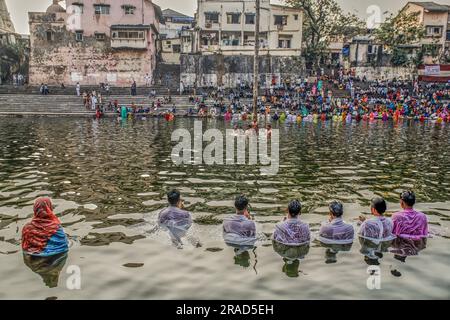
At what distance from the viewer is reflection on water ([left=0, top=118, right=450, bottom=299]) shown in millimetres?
7645

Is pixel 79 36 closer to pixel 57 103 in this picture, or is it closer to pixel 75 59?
pixel 75 59

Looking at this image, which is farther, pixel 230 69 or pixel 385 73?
pixel 385 73

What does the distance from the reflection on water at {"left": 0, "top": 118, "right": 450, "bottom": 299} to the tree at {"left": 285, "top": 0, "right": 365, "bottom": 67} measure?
34.9 meters

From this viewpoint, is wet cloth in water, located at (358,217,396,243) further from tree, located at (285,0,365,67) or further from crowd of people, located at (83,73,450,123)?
tree, located at (285,0,365,67)

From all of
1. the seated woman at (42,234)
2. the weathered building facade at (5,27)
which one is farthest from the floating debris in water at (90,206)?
the weathered building facade at (5,27)

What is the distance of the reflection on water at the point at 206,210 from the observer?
7645 millimetres

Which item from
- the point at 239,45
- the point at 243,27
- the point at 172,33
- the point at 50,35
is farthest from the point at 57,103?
the point at 172,33

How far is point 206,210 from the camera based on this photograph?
1192 centimetres

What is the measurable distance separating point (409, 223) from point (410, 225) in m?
0.05

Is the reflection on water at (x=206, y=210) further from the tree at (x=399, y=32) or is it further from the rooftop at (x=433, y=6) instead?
the rooftop at (x=433, y=6)

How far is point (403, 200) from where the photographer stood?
9766 millimetres
